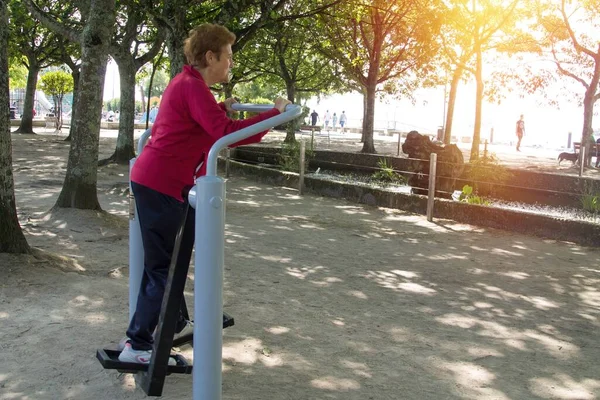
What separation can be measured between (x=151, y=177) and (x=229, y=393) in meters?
1.18

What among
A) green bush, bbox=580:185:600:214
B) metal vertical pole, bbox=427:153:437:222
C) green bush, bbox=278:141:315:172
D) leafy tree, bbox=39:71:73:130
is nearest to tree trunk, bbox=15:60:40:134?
leafy tree, bbox=39:71:73:130

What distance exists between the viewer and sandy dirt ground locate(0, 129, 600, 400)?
12.3ft

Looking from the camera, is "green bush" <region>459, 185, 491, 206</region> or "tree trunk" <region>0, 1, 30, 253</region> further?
"green bush" <region>459, 185, 491, 206</region>

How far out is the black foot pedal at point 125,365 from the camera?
130 inches

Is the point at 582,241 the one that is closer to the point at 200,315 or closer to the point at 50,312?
the point at 50,312

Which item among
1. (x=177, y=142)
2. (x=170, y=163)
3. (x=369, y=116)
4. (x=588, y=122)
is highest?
(x=588, y=122)

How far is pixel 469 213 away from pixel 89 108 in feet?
18.7

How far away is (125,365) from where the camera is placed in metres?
3.31

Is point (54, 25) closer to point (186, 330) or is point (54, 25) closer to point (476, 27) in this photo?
point (186, 330)

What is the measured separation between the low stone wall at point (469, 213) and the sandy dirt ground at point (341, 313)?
0.25 metres

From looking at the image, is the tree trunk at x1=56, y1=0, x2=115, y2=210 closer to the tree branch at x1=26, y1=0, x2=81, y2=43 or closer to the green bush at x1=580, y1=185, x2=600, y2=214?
the tree branch at x1=26, y1=0, x2=81, y2=43

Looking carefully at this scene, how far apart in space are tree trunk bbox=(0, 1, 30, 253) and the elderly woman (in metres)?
2.94

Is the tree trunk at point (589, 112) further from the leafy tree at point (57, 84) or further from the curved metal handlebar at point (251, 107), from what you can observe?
the leafy tree at point (57, 84)

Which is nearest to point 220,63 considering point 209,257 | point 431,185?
point 209,257
